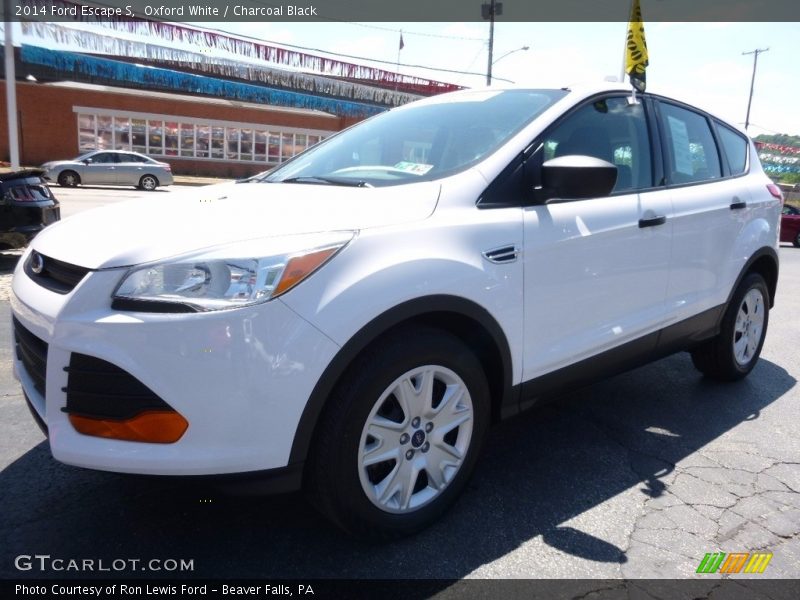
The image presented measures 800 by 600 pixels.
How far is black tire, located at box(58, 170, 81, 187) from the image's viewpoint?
2286cm

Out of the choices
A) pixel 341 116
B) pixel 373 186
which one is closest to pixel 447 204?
pixel 373 186

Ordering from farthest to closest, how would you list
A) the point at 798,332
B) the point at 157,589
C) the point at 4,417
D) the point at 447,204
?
the point at 798,332, the point at 4,417, the point at 447,204, the point at 157,589

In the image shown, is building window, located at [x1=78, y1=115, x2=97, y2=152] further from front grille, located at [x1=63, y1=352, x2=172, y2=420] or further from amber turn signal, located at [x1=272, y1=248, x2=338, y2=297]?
amber turn signal, located at [x1=272, y1=248, x2=338, y2=297]

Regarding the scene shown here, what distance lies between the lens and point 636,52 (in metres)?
3.81

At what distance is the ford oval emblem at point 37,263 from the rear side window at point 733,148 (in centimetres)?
405

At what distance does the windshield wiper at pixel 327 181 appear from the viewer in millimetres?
2862

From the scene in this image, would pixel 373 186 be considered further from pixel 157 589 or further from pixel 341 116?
pixel 341 116

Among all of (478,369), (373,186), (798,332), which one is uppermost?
(373,186)

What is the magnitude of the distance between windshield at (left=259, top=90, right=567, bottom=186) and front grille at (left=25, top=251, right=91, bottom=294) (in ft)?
3.84

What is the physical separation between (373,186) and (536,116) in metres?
0.86

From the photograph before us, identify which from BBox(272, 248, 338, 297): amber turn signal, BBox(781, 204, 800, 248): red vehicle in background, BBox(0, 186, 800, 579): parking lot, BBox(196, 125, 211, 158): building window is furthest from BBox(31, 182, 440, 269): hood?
BBox(196, 125, 211, 158): building window

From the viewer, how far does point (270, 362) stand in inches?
80.1

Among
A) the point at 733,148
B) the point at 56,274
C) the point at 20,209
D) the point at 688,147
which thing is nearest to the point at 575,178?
the point at 688,147

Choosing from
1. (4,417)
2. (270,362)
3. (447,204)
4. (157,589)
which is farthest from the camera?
(4,417)
